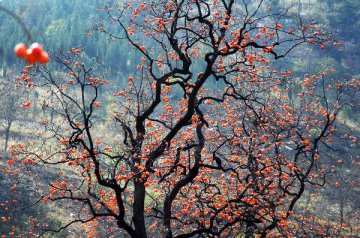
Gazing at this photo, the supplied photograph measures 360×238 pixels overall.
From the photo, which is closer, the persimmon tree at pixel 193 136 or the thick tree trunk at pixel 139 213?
the persimmon tree at pixel 193 136


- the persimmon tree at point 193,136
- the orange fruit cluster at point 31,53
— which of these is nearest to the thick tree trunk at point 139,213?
the persimmon tree at point 193,136

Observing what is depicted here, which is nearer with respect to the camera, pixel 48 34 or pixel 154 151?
Answer: pixel 154 151

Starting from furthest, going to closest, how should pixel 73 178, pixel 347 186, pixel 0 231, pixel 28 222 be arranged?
pixel 347 186 < pixel 73 178 < pixel 28 222 < pixel 0 231

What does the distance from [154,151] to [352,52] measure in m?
59.4

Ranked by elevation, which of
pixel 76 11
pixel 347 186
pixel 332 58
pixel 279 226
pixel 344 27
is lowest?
pixel 279 226

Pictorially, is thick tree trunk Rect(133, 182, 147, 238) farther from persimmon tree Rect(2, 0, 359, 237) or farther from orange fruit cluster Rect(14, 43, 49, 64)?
orange fruit cluster Rect(14, 43, 49, 64)

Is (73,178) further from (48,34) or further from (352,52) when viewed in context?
(352,52)

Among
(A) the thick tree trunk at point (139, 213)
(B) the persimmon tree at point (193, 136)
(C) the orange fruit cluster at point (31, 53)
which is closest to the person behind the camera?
(C) the orange fruit cluster at point (31, 53)

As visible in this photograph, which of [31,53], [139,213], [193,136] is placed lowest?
[31,53]

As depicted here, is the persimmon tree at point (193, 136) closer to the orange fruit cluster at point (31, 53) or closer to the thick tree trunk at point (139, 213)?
the thick tree trunk at point (139, 213)

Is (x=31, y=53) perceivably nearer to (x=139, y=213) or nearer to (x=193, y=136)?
(x=139, y=213)

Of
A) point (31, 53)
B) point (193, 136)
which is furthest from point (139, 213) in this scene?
point (31, 53)

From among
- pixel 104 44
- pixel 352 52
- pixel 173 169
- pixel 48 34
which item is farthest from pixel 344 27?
pixel 173 169

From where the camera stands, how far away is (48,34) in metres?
63.3
